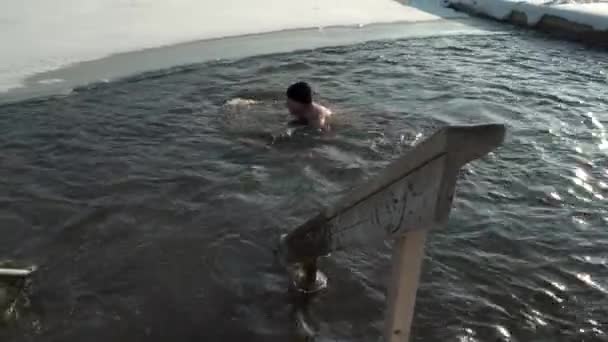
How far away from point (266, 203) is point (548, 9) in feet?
25.4

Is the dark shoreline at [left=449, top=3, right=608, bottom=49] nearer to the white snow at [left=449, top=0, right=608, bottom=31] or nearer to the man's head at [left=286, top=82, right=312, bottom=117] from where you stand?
the white snow at [left=449, top=0, right=608, bottom=31]

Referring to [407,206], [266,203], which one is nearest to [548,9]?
[266,203]

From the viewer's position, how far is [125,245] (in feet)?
12.7

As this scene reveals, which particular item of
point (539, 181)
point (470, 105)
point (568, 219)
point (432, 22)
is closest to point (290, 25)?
point (432, 22)

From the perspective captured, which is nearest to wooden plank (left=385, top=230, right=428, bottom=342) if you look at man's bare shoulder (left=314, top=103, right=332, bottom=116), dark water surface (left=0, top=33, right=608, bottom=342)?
dark water surface (left=0, top=33, right=608, bottom=342)

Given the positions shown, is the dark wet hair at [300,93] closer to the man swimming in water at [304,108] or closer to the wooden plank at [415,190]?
the man swimming in water at [304,108]

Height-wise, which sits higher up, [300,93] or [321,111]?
[300,93]

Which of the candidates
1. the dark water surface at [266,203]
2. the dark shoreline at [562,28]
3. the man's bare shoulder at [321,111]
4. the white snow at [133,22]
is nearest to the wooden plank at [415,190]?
the dark water surface at [266,203]

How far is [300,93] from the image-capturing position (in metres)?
5.52

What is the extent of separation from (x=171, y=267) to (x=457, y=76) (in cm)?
507

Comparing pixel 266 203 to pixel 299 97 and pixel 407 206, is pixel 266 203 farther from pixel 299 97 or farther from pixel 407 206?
pixel 407 206

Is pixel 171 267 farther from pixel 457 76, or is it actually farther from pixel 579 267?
pixel 457 76

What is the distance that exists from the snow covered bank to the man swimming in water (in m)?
5.75

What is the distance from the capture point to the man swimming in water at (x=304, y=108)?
5.55m
